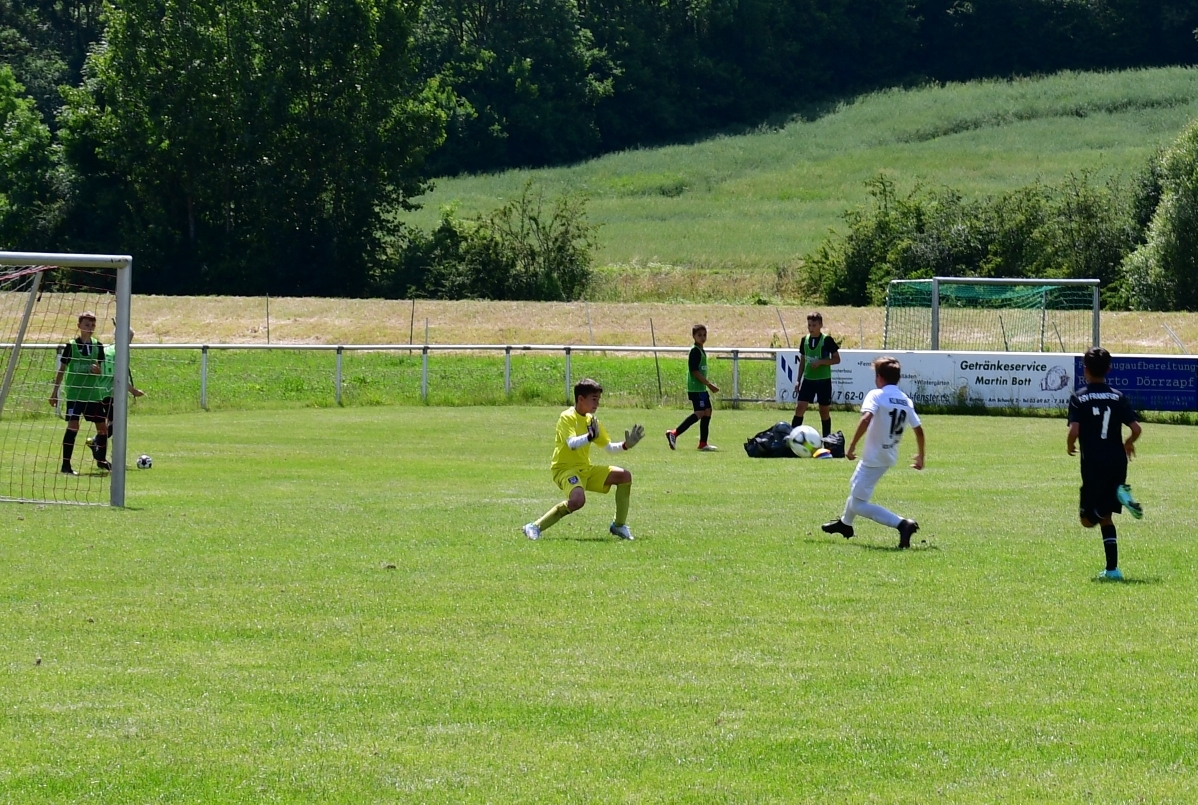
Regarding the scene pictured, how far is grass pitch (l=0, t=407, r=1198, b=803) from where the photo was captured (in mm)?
6414

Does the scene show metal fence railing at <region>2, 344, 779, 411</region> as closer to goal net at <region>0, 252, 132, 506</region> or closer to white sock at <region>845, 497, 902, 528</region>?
goal net at <region>0, 252, 132, 506</region>

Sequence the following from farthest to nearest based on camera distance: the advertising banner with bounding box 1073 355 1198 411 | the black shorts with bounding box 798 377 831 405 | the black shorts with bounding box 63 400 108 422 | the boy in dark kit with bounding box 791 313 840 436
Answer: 1. the advertising banner with bounding box 1073 355 1198 411
2. the black shorts with bounding box 798 377 831 405
3. the boy in dark kit with bounding box 791 313 840 436
4. the black shorts with bounding box 63 400 108 422

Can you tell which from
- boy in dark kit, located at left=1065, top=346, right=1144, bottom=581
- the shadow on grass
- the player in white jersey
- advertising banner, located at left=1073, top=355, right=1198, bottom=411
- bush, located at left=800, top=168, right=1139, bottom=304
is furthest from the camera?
bush, located at left=800, top=168, right=1139, bottom=304

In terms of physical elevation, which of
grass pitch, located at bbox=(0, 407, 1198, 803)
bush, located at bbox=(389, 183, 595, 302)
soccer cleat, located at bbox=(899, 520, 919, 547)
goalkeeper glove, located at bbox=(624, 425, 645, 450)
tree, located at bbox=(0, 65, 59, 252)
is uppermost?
tree, located at bbox=(0, 65, 59, 252)

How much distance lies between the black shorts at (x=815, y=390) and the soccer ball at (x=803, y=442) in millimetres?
1172

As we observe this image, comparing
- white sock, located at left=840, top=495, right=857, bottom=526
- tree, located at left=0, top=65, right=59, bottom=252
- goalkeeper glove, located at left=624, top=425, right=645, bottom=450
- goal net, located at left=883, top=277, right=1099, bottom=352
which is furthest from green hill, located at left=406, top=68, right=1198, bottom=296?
goalkeeper glove, located at left=624, top=425, right=645, bottom=450

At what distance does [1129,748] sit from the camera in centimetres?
674

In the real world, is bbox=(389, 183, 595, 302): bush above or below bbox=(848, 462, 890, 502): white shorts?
above

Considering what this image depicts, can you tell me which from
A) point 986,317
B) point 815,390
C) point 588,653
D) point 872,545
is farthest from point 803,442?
point 986,317

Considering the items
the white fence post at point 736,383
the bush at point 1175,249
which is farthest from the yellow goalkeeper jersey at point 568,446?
the bush at point 1175,249

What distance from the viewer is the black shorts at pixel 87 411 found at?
1869 cm

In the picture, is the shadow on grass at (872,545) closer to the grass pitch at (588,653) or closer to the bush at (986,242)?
the grass pitch at (588,653)

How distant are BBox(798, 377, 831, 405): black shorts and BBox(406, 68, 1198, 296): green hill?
5056 centimetres

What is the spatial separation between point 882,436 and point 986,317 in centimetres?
2777
